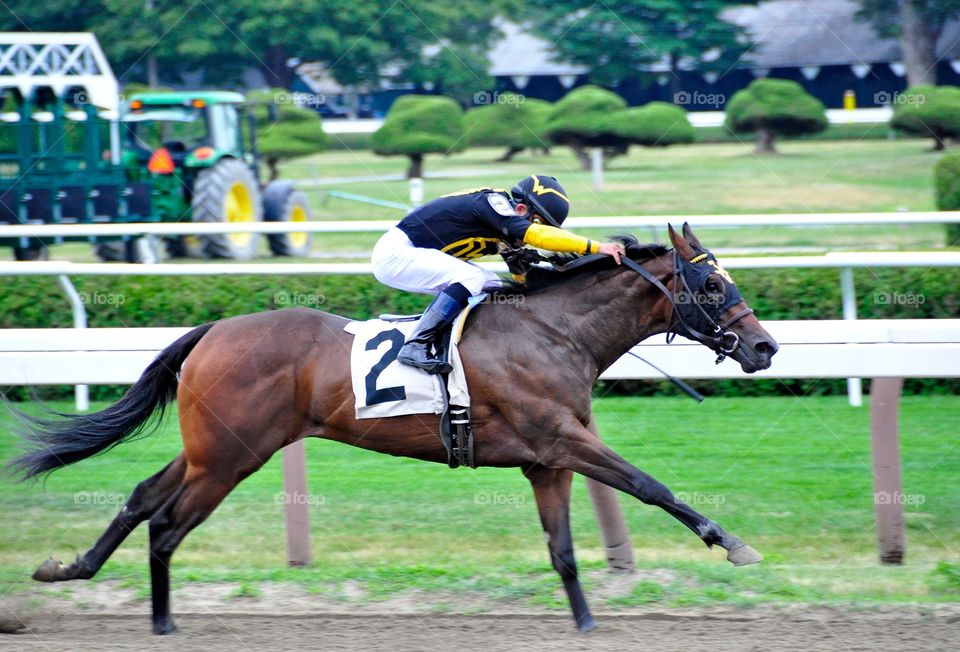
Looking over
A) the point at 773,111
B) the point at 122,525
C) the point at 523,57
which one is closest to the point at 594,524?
Answer: the point at 122,525

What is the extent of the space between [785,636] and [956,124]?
16883 mm

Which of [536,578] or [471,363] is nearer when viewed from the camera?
[471,363]

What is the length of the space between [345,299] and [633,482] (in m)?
4.36

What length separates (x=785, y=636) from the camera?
421 centimetres

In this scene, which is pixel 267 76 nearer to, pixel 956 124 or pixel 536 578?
pixel 956 124

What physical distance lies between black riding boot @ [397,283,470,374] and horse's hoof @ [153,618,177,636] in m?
1.31

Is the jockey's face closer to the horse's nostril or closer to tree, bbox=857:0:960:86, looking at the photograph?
the horse's nostril

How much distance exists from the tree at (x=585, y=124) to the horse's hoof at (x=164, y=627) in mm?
16979

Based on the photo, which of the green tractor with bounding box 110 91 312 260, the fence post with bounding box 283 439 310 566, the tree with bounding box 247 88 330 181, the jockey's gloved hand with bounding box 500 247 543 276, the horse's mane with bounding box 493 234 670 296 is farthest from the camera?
the tree with bounding box 247 88 330 181

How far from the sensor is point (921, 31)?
22.3 m

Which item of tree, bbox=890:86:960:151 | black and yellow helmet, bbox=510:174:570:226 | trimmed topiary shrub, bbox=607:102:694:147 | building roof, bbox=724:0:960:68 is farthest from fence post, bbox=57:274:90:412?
building roof, bbox=724:0:960:68

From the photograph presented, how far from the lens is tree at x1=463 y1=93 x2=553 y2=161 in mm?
21828

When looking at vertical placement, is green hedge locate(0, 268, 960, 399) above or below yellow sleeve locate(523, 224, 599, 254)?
below

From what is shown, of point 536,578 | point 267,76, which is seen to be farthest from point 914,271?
point 267,76
